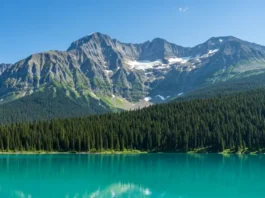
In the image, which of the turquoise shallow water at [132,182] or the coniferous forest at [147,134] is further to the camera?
the coniferous forest at [147,134]

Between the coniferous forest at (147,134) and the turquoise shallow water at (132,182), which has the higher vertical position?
the coniferous forest at (147,134)

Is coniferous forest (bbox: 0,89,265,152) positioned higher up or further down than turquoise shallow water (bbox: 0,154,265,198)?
higher up

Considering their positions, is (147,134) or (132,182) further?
(147,134)

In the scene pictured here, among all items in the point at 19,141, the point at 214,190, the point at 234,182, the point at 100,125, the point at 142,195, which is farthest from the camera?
the point at 100,125

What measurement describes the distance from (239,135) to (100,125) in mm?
54091

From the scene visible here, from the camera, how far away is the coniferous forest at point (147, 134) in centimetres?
12862

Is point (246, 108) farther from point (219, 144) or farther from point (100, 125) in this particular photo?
point (100, 125)

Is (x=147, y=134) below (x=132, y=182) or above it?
above

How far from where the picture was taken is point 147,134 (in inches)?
5315

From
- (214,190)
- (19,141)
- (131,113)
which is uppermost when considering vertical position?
(131,113)

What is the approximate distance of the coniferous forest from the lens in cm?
12862

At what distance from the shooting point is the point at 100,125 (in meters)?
141

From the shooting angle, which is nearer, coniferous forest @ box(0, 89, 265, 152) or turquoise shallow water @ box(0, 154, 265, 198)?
turquoise shallow water @ box(0, 154, 265, 198)

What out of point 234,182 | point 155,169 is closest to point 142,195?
point 234,182
